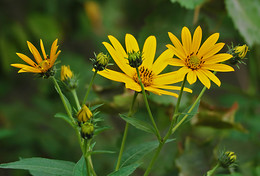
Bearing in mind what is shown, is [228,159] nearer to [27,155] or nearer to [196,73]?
[196,73]

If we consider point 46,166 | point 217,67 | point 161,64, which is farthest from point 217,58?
point 46,166

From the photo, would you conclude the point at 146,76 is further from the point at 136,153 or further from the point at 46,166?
the point at 46,166

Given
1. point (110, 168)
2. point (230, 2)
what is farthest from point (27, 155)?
point (230, 2)

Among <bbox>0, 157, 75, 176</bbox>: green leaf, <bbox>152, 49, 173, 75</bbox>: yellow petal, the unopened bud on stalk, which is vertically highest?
<bbox>152, 49, 173, 75</bbox>: yellow petal

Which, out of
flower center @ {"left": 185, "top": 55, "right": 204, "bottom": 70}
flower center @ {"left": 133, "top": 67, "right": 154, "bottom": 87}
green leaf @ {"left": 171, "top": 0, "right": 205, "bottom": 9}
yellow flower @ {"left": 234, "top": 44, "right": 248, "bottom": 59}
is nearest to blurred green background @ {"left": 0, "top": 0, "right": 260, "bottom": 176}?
green leaf @ {"left": 171, "top": 0, "right": 205, "bottom": 9}

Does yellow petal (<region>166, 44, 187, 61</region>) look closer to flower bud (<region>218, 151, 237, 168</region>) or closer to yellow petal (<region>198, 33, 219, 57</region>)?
yellow petal (<region>198, 33, 219, 57</region>)

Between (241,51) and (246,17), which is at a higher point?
(246,17)
